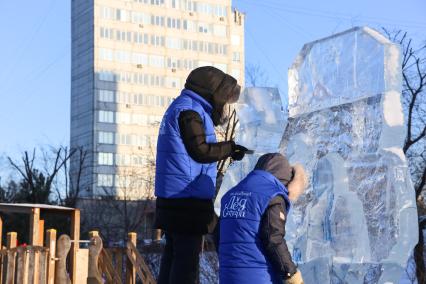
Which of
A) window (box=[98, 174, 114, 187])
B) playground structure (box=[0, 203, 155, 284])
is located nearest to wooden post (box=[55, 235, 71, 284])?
playground structure (box=[0, 203, 155, 284])

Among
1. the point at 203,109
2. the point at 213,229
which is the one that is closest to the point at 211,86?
the point at 203,109

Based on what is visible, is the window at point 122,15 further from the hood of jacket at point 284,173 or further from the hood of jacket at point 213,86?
the hood of jacket at point 284,173

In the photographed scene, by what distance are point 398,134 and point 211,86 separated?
1.21 meters

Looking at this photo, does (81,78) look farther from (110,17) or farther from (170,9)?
(170,9)

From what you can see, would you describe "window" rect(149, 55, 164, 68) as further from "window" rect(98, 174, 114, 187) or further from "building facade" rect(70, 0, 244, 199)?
"window" rect(98, 174, 114, 187)

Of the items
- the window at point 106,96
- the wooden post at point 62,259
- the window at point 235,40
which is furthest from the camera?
the window at point 235,40

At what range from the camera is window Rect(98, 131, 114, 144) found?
7495cm

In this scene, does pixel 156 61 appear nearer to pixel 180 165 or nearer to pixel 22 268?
pixel 22 268

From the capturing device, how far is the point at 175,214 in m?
3.79

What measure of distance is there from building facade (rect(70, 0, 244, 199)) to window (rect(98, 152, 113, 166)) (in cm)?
10

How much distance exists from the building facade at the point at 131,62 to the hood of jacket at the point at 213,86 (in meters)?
68.9

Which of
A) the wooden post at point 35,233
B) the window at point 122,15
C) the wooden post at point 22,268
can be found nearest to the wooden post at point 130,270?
the wooden post at point 35,233

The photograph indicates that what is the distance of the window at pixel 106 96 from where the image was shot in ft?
246

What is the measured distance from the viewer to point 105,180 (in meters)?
75.1
